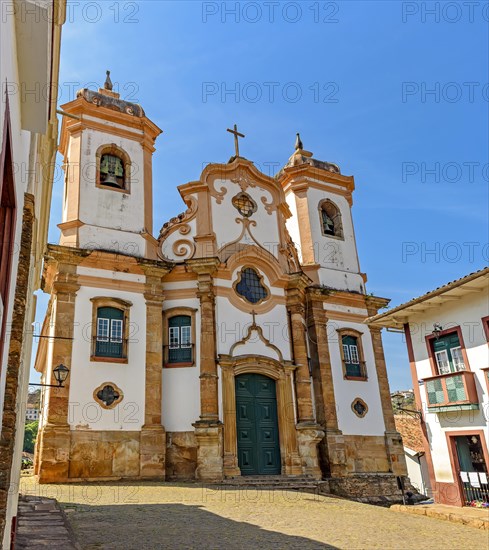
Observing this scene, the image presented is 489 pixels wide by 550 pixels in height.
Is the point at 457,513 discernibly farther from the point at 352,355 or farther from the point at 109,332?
the point at 109,332

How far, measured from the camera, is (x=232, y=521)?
9.04m

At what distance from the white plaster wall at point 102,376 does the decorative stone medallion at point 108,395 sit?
92 mm

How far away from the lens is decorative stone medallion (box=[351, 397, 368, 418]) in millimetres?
18500

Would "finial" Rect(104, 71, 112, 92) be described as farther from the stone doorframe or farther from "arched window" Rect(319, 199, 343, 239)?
the stone doorframe

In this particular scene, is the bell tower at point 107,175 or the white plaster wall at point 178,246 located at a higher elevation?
the bell tower at point 107,175

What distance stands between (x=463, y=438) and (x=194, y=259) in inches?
386

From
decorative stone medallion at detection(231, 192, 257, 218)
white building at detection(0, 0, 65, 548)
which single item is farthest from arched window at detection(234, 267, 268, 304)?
white building at detection(0, 0, 65, 548)

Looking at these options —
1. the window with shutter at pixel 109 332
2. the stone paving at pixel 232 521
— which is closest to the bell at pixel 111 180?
the window with shutter at pixel 109 332

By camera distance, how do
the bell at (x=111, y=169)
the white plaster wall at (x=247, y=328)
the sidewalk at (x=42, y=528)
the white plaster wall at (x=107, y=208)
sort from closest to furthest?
the sidewalk at (x=42, y=528) → the white plaster wall at (x=107, y=208) → the white plaster wall at (x=247, y=328) → the bell at (x=111, y=169)

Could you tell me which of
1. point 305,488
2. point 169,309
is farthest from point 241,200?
point 305,488

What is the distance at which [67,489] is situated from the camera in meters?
12.1

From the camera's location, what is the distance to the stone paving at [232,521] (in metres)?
7.46

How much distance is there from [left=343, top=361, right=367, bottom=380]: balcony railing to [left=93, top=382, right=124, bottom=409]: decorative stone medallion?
8.59 metres

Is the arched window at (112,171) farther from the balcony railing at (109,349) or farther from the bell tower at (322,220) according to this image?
the bell tower at (322,220)
